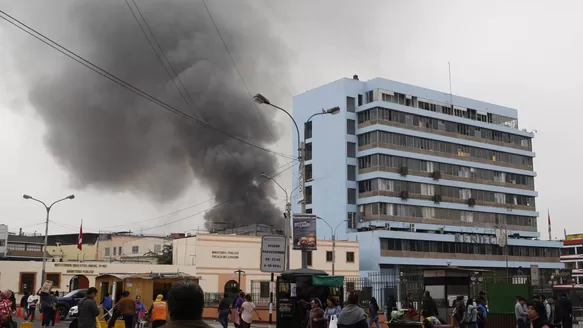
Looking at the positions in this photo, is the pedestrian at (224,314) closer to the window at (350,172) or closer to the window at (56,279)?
the window at (56,279)

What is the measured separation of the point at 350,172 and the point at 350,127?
5.36m

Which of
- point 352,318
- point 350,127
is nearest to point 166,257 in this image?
point 350,127

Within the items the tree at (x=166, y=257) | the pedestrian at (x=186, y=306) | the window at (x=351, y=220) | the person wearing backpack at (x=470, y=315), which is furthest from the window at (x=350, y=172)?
the pedestrian at (x=186, y=306)

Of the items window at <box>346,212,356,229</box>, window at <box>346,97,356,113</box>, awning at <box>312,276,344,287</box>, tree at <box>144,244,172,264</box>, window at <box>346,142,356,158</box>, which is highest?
window at <box>346,97,356,113</box>

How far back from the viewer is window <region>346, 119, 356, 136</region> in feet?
249

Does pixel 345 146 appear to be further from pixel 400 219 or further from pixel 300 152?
pixel 300 152

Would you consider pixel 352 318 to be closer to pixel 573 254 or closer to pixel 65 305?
pixel 65 305

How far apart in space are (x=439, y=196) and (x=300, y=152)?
56269mm

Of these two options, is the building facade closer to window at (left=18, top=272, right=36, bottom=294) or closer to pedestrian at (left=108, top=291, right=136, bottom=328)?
window at (left=18, top=272, right=36, bottom=294)

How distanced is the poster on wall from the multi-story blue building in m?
47.4

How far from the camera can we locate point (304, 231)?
22391 mm

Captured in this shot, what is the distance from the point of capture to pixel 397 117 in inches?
→ 2972

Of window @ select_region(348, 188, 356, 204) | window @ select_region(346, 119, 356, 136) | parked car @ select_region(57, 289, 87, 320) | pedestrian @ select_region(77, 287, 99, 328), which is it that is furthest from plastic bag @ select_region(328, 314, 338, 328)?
window @ select_region(346, 119, 356, 136)

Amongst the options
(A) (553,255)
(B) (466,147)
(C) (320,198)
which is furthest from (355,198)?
(A) (553,255)
